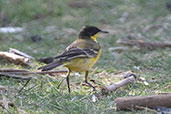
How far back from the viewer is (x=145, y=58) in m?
7.04

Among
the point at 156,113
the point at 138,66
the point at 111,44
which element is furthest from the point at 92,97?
the point at 111,44

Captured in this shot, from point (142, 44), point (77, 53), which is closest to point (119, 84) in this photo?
point (77, 53)

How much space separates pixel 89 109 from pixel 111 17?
6.67m

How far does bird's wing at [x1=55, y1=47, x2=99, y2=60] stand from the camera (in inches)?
208

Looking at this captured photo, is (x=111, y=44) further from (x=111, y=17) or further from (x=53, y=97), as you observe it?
(x=53, y=97)

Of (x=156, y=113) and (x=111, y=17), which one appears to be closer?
(x=156, y=113)

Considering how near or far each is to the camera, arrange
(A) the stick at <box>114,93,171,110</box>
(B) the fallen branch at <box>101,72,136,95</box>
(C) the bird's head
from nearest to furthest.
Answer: (A) the stick at <box>114,93,171,110</box>, (B) the fallen branch at <box>101,72,136,95</box>, (C) the bird's head

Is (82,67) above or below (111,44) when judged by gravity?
above

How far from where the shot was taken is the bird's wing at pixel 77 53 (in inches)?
208

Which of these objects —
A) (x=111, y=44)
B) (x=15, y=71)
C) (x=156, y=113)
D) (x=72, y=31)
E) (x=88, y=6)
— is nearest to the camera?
(x=156, y=113)

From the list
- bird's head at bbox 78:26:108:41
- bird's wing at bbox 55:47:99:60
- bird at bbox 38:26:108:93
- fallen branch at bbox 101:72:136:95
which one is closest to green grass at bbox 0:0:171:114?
fallen branch at bbox 101:72:136:95

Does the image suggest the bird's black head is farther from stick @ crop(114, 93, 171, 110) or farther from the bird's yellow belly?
stick @ crop(114, 93, 171, 110)

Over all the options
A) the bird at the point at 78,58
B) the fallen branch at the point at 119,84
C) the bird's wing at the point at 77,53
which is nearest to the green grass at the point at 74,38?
the fallen branch at the point at 119,84

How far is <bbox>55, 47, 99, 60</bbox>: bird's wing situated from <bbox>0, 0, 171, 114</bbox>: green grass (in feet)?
1.56
